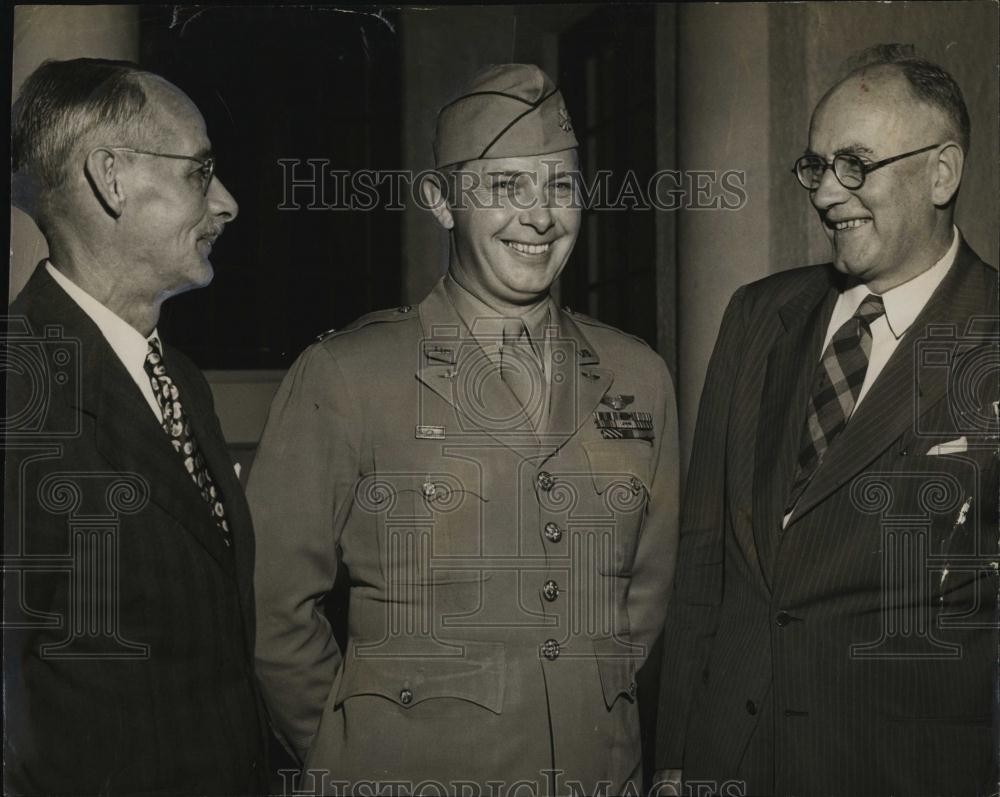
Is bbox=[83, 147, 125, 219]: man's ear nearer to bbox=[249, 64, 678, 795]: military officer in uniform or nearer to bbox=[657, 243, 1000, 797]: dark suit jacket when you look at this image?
bbox=[249, 64, 678, 795]: military officer in uniform

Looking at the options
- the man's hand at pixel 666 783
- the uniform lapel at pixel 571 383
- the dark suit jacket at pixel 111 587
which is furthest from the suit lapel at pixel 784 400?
the dark suit jacket at pixel 111 587

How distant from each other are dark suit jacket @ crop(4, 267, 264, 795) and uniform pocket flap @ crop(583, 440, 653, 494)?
2.83 ft

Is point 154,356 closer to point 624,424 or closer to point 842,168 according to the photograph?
point 624,424

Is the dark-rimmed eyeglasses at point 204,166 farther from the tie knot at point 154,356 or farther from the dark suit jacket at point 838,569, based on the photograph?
the dark suit jacket at point 838,569

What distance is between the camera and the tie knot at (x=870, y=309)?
3008 mm

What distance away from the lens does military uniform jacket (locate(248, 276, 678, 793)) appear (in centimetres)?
298

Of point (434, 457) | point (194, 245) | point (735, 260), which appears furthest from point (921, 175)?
point (194, 245)

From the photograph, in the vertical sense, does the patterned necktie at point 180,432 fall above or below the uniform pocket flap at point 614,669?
above

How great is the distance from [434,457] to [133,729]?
3.19 feet

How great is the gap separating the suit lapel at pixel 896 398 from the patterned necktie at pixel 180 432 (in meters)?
1.38

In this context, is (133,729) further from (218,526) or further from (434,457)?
(434,457)

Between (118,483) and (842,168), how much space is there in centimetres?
193

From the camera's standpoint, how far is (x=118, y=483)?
3016 millimetres

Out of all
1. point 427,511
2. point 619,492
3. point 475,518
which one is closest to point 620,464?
point 619,492
